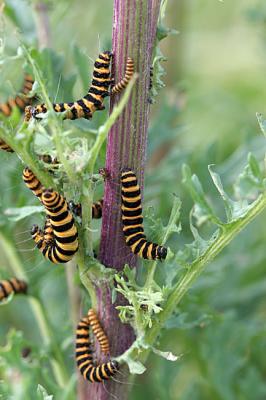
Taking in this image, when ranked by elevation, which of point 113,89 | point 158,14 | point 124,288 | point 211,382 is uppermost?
point 158,14

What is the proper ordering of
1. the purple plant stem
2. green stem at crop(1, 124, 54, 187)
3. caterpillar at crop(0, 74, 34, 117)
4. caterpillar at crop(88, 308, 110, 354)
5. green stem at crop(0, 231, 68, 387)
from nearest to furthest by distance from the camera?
green stem at crop(1, 124, 54, 187) → the purple plant stem → caterpillar at crop(88, 308, 110, 354) → green stem at crop(0, 231, 68, 387) → caterpillar at crop(0, 74, 34, 117)

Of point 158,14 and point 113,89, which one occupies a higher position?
point 158,14

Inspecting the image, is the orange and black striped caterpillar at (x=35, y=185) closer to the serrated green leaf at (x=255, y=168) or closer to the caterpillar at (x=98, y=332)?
the caterpillar at (x=98, y=332)

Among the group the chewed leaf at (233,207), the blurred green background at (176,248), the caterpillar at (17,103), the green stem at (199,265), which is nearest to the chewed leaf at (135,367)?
the green stem at (199,265)

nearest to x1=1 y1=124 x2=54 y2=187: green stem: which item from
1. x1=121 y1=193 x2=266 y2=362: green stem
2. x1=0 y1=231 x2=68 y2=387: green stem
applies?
x1=121 y1=193 x2=266 y2=362: green stem

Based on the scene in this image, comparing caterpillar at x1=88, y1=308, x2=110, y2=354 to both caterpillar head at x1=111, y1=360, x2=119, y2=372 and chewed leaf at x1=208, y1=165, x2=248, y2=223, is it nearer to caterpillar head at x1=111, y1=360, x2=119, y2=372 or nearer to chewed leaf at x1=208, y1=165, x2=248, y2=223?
caterpillar head at x1=111, y1=360, x2=119, y2=372

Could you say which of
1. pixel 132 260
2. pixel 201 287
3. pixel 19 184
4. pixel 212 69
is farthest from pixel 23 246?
pixel 212 69

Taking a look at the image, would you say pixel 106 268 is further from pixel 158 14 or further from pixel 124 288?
pixel 158 14
